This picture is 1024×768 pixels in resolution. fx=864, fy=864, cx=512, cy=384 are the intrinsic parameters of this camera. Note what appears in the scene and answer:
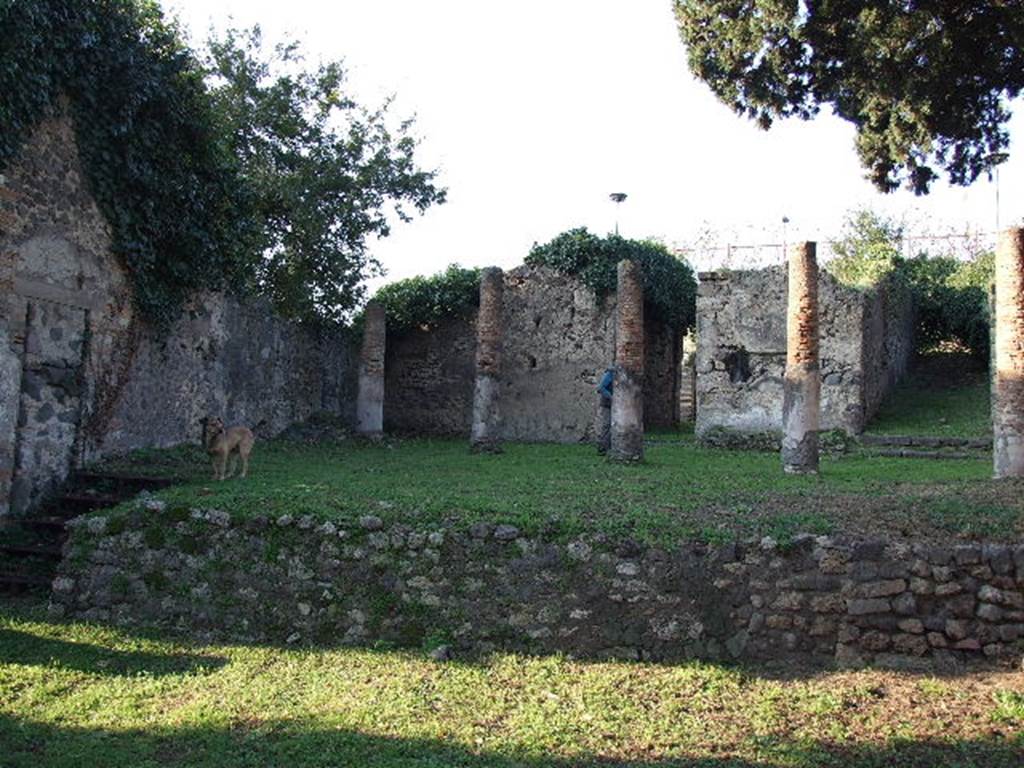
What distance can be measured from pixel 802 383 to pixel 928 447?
5.15 metres

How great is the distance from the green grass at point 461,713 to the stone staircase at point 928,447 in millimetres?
10554

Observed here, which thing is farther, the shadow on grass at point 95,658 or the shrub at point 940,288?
the shrub at point 940,288

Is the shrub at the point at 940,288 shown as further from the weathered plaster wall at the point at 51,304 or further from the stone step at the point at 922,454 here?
the weathered plaster wall at the point at 51,304

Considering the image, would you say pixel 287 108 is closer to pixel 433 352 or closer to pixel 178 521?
pixel 433 352

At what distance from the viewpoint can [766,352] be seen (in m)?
19.8

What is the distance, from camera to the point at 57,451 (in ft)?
33.3

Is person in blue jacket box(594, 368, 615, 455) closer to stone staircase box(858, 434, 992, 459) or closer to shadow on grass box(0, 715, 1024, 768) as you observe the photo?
stone staircase box(858, 434, 992, 459)

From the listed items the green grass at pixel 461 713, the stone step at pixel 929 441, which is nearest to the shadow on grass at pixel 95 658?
the green grass at pixel 461 713

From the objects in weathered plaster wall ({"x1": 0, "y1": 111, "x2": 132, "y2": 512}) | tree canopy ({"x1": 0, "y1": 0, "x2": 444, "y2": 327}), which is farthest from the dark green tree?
weathered plaster wall ({"x1": 0, "y1": 111, "x2": 132, "y2": 512})

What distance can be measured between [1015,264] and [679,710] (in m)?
9.35

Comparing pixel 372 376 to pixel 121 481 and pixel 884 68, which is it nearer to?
pixel 121 481

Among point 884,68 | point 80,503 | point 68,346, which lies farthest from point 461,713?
point 884,68

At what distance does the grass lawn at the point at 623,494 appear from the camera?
731cm

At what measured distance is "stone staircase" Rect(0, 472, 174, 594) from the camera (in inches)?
333
